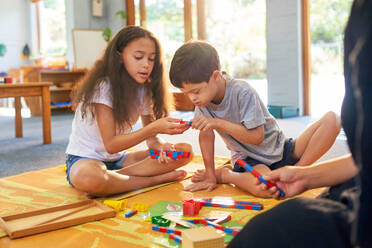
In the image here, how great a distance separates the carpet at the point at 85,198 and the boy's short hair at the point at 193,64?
0.47 m

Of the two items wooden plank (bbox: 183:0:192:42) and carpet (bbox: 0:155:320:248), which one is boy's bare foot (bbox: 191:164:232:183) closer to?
carpet (bbox: 0:155:320:248)

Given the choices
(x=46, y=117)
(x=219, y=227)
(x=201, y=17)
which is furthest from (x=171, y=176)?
(x=201, y=17)

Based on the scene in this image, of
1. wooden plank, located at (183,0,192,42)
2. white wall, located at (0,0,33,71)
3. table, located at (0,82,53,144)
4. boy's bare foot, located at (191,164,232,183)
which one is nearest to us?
boy's bare foot, located at (191,164,232,183)

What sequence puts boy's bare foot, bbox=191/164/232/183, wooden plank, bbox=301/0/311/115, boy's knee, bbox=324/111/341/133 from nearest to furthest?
boy's knee, bbox=324/111/341/133
boy's bare foot, bbox=191/164/232/183
wooden plank, bbox=301/0/311/115

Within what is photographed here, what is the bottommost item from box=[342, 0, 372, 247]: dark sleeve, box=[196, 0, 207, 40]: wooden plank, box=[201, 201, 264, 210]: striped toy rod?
box=[201, 201, 264, 210]: striped toy rod

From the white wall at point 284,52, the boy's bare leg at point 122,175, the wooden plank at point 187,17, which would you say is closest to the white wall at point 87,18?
the wooden plank at point 187,17

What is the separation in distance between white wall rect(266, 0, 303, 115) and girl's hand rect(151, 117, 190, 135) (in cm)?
284

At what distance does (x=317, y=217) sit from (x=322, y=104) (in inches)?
165

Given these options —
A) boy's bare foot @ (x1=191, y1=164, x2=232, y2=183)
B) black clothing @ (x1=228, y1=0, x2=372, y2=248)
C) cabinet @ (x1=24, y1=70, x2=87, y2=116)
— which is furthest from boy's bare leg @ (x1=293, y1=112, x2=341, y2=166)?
cabinet @ (x1=24, y1=70, x2=87, y2=116)

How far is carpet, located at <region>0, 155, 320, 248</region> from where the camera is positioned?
119 centimetres

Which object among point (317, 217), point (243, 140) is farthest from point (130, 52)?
point (317, 217)

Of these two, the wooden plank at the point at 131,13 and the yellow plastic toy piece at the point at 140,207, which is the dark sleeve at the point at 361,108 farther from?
the wooden plank at the point at 131,13

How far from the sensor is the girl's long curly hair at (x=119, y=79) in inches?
64.6

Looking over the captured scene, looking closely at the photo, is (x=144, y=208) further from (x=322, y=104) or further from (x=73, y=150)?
(x=322, y=104)
